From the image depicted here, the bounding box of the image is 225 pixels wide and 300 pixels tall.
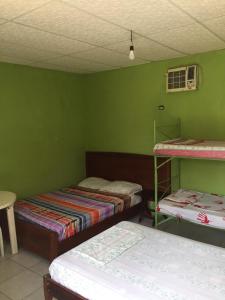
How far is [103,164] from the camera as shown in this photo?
445 centimetres

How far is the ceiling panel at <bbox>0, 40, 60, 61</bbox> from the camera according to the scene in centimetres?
271

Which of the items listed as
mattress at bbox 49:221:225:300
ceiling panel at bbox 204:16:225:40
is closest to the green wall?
ceiling panel at bbox 204:16:225:40

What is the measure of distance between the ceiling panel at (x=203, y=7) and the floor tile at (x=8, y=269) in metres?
2.81

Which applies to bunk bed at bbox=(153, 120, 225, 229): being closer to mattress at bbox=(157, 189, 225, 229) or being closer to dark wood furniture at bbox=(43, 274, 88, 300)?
mattress at bbox=(157, 189, 225, 229)

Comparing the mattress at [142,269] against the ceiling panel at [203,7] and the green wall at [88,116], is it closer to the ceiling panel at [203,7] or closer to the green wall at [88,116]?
the green wall at [88,116]

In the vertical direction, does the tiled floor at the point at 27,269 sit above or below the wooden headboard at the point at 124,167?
below

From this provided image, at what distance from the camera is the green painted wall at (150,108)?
129 inches

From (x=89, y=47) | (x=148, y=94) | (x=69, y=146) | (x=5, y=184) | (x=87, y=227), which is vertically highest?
(x=89, y=47)

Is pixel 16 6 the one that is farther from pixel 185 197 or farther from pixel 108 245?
pixel 185 197

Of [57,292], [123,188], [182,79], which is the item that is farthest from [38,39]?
[123,188]

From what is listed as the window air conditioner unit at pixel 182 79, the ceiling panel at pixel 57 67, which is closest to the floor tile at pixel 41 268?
the ceiling panel at pixel 57 67

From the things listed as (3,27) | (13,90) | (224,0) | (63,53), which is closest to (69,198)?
(13,90)

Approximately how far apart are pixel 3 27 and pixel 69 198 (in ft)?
7.52

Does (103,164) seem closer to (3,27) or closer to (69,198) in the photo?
(69,198)
